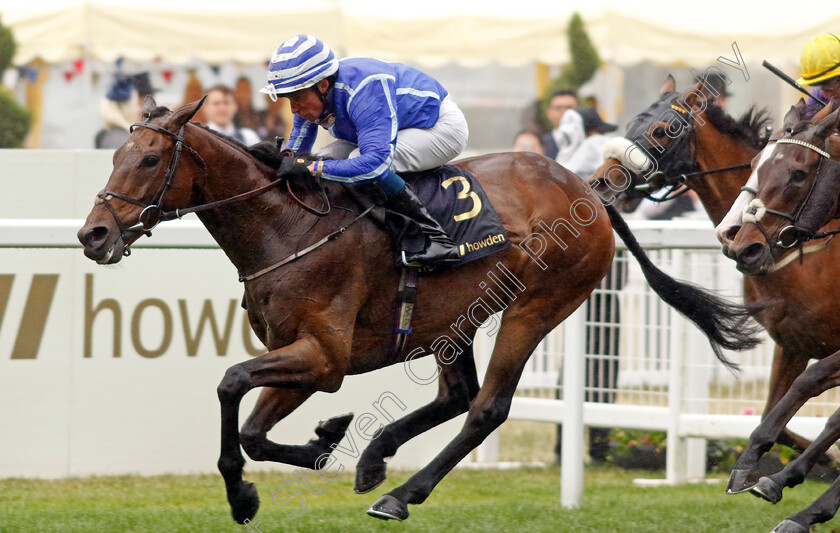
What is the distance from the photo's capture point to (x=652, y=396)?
662 centimetres

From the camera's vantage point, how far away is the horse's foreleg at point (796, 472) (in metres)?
4.34

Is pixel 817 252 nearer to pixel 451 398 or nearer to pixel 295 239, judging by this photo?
pixel 451 398

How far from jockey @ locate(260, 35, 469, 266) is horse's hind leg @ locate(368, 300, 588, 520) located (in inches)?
19.6

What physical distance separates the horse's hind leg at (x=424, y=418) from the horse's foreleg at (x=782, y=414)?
127 cm

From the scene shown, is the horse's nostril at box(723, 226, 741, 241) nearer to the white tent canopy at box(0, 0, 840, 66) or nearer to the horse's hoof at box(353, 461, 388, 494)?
the horse's hoof at box(353, 461, 388, 494)

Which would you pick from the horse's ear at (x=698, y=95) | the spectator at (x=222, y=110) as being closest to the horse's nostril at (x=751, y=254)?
the horse's ear at (x=698, y=95)

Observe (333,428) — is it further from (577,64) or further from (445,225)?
(577,64)

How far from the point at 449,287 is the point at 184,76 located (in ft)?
27.3

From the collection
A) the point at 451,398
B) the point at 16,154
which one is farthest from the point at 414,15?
the point at 451,398

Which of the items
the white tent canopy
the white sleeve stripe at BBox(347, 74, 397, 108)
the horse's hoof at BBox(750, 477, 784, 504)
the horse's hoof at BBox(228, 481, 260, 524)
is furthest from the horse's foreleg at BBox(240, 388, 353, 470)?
the white tent canopy

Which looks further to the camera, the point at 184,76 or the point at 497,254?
the point at 184,76

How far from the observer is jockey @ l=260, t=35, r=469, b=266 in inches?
177

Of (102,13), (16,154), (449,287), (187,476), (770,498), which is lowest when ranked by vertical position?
(187,476)

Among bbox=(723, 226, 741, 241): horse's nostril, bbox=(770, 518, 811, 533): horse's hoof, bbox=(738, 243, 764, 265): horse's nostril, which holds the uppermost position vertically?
bbox=(723, 226, 741, 241): horse's nostril
